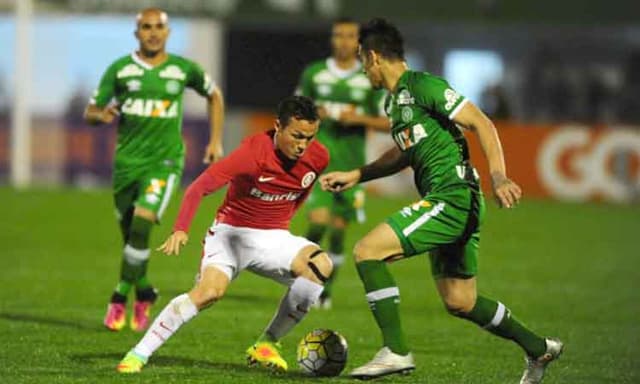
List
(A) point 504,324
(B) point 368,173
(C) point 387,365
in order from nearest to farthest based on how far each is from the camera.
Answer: (C) point 387,365, (A) point 504,324, (B) point 368,173

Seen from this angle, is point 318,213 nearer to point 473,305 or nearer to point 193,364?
point 193,364

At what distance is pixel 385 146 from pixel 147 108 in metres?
15.4

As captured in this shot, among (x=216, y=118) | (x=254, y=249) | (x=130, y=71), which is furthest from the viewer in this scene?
(x=216, y=118)

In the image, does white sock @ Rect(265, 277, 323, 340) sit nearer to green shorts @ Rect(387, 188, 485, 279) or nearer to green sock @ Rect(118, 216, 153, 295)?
green shorts @ Rect(387, 188, 485, 279)

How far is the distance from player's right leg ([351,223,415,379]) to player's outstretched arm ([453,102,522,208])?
74 centimetres

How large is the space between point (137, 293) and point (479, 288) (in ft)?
16.0

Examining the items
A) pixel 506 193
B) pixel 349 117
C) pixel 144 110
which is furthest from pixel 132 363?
pixel 349 117

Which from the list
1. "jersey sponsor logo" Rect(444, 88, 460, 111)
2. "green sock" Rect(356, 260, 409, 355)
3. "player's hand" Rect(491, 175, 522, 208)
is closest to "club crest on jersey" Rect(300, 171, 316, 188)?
"green sock" Rect(356, 260, 409, 355)

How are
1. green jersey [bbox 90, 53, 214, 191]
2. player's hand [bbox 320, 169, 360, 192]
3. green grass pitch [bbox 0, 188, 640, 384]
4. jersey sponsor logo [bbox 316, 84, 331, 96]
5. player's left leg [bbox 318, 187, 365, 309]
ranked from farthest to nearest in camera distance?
player's left leg [bbox 318, 187, 365, 309]
jersey sponsor logo [bbox 316, 84, 331, 96]
green jersey [bbox 90, 53, 214, 191]
green grass pitch [bbox 0, 188, 640, 384]
player's hand [bbox 320, 169, 360, 192]

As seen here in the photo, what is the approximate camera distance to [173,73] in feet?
41.9

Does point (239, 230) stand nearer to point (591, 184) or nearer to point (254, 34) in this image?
point (591, 184)

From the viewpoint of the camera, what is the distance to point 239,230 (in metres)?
10.2

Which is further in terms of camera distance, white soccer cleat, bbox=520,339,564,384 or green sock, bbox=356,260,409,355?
white soccer cleat, bbox=520,339,564,384

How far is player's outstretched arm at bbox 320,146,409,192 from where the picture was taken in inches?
389
